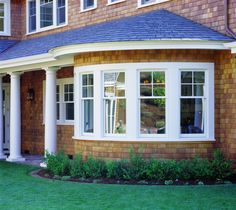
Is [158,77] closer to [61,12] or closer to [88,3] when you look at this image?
[88,3]

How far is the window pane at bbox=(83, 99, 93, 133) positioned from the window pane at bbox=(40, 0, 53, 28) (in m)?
7.19

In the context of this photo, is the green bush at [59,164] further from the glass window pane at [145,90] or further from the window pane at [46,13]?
the window pane at [46,13]

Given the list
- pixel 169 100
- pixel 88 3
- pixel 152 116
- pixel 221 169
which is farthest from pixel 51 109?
pixel 221 169

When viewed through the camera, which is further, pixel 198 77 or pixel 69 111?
pixel 69 111

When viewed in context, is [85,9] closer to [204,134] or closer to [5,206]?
[204,134]

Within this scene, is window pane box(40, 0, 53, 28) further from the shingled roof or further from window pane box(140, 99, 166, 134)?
window pane box(140, 99, 166, 134)

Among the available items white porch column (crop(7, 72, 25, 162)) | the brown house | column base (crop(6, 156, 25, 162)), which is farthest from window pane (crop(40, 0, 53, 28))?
the brown house

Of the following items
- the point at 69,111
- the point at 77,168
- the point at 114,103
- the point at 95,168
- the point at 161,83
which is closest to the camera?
the point at 95,168

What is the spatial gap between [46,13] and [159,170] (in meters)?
10.7

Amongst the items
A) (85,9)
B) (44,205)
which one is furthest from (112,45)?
(85,9)

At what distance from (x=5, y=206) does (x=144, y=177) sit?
4009 millimetres

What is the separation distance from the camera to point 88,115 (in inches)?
607

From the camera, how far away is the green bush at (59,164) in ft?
48.5

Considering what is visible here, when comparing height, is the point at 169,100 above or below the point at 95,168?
above
